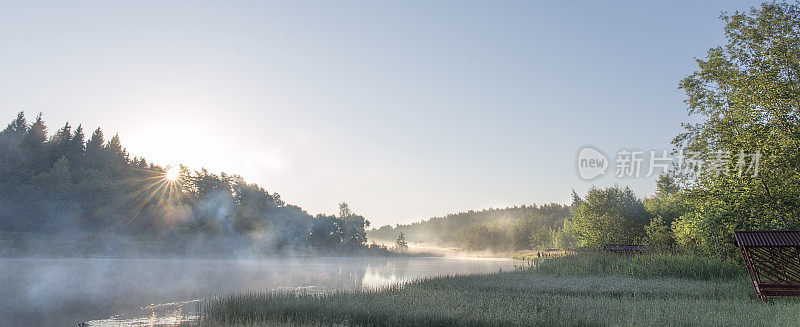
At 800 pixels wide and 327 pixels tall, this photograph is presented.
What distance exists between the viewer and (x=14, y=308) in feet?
62.0

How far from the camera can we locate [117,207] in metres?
82.4

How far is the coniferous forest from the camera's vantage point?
2864 inches

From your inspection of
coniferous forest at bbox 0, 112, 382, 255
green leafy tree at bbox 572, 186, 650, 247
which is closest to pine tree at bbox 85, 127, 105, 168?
coniferous forest at bbox 0, 112, 382, 255

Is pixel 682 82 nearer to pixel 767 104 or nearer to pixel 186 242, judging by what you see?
pixel 767 104

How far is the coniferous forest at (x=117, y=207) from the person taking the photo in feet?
239

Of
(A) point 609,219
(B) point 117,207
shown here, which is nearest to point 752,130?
(A) point 609,219

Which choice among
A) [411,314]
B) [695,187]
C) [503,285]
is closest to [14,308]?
[411,314]

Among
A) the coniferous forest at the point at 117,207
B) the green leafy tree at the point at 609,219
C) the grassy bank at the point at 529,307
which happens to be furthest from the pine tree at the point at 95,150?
the green leafy tree at the point at 609,219

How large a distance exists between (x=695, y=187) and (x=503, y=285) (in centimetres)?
1581

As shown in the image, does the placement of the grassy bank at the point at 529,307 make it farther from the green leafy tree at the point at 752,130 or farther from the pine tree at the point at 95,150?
the pine tree at the point at 95,150

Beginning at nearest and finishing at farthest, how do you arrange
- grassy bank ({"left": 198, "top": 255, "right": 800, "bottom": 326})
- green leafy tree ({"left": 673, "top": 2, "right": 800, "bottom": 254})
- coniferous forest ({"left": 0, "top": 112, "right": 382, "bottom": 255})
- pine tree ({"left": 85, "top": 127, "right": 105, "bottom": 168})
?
grassy bank ({"left": 198, "top": 255, "right": 800, "bottom": 326}) → green leafy tree ({"left": 673, "top": 2, "right": 800, "bottom": 254}) → coniferous forest ({"left": 0, "top": 112, "right": 382, "bottom": 255}) → pine tree ({"left": 85, "top": 127, "right": 105, "bottom": 168})

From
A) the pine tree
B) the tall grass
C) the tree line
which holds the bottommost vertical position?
the tall grass

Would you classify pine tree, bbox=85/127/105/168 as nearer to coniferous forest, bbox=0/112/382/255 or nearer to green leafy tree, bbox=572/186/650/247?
coniferous forest, bbox=0/112/382/255

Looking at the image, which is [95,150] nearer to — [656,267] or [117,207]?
[117,207]
